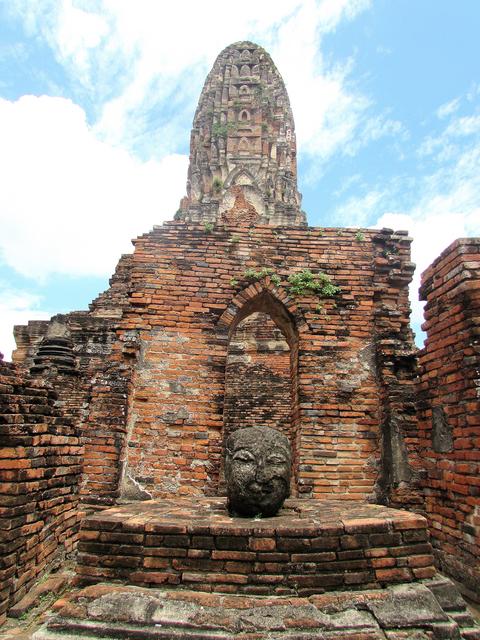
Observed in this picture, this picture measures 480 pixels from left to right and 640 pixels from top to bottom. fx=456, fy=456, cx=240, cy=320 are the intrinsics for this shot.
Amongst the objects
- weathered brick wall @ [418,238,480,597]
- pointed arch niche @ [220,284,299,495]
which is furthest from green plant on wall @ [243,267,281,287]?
pointed arch niche @ [220,284,299,495]

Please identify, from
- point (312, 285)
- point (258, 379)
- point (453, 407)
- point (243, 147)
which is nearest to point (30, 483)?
point (453, 407)

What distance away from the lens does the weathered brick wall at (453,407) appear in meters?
4.06

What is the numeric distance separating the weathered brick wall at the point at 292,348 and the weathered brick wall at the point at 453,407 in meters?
A: 1.03

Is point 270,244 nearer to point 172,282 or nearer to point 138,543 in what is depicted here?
point 172,282

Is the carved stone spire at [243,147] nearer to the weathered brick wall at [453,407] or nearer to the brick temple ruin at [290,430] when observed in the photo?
the brick temple ruin at [290,430]

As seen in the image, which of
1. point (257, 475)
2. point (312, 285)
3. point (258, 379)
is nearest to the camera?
point (257, 475)

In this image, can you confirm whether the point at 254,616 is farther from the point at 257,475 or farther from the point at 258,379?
the point at 258,379

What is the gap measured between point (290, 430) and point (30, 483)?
402 centimetres

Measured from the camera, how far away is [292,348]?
6973mm

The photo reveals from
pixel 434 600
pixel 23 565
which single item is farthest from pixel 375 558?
pixel 23 565

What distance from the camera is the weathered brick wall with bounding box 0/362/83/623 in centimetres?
352

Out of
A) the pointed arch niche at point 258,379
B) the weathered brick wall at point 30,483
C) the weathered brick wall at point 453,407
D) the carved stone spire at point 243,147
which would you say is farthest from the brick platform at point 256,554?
the carved stone spire at point 243,147

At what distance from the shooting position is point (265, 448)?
386 cm

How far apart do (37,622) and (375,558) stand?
2487 mm
